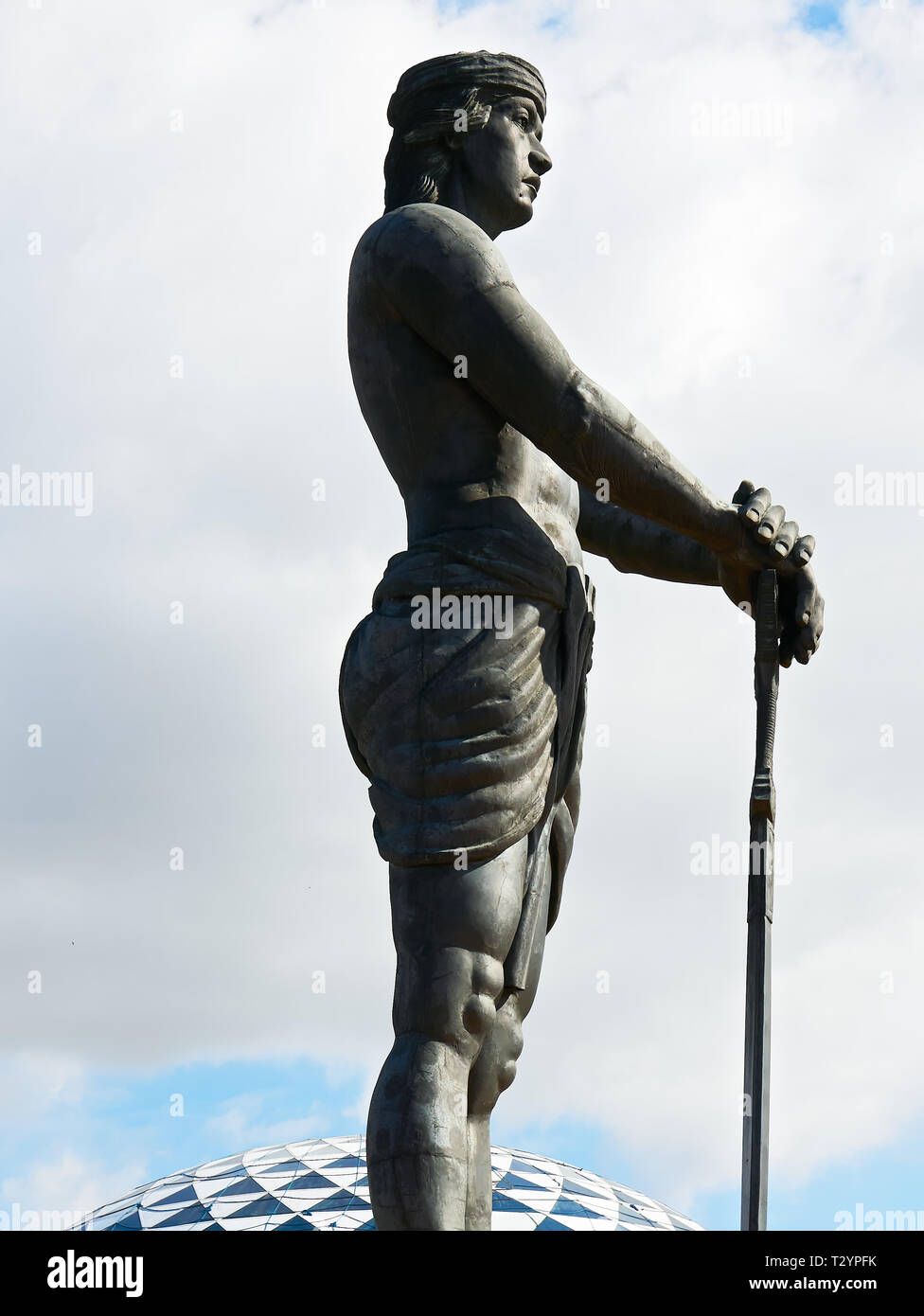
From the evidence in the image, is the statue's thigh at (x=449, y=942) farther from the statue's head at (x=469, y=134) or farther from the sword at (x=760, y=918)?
the statue's head at (x=469, y=134)

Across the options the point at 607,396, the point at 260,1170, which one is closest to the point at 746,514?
the point at 607,396

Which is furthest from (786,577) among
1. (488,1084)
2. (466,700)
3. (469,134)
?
(488,1084)

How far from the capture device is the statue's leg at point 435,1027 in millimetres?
8398

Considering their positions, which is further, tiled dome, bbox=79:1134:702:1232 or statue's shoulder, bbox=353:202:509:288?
tiled dome, bbox=79:1134:702:1232

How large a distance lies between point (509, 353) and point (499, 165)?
48.7 inches

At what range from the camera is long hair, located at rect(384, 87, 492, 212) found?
10.1m

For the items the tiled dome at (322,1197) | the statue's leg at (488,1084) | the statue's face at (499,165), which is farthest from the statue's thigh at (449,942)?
the tiled dome at (322,1197)

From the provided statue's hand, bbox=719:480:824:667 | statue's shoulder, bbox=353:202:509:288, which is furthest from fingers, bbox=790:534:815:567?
statue's shoulder, bbox=353:202:509:288

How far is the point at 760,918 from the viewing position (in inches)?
380

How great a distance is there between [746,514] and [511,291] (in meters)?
1.42

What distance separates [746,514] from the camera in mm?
9875

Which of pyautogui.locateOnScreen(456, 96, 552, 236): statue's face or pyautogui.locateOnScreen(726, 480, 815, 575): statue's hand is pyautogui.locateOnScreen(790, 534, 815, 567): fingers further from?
pyautogui.locateOnScreen(456, 96, 552, 236): statue's face

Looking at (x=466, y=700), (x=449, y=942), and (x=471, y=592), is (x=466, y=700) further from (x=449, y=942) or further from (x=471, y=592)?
(x=449, y=942)
